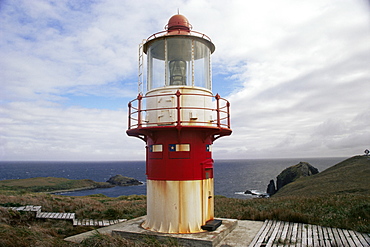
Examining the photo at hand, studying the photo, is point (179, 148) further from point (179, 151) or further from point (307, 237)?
point (307, 237)

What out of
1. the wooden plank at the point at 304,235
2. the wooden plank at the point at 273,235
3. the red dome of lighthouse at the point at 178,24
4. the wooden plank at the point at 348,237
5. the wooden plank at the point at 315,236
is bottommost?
the wooden plank at the point at 273,235

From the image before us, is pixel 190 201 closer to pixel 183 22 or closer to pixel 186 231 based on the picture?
pixel 186 231

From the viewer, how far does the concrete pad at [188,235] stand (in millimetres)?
7801

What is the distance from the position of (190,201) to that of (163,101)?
10.7 ft

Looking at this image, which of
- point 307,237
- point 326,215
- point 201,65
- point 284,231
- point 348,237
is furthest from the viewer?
point 326,215

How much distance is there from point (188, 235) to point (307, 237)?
3631mm

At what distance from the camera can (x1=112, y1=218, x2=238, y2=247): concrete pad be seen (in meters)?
7.80

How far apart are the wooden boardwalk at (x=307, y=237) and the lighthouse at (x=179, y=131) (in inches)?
76.8

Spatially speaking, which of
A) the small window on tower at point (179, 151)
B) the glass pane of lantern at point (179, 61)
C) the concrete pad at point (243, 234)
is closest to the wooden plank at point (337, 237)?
the concrete pad at point (243, 234)

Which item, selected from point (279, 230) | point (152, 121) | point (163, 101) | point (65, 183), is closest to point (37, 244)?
point (152, 121)

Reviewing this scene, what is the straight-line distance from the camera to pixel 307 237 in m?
8.41

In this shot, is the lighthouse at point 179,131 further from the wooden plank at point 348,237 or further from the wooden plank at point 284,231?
the wooden plank at point 348,237

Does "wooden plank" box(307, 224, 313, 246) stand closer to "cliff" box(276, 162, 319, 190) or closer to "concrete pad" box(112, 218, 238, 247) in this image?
"concrete pad" box(112, 218, 238, 247)

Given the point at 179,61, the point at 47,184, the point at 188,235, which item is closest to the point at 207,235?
the point at 188,235
